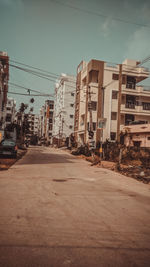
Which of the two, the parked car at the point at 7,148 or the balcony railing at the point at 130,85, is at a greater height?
the balcony railing at the point at 130,85

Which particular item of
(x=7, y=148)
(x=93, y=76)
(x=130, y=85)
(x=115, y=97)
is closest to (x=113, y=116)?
(x=115, y=97)

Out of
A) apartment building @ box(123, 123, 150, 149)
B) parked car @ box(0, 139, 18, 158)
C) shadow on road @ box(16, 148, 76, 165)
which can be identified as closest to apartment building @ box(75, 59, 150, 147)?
apartment building @ box(123, 123, 150, 149)

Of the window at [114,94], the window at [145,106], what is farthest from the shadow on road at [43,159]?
the window at [145,106]

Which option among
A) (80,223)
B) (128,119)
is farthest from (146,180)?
(128,119)

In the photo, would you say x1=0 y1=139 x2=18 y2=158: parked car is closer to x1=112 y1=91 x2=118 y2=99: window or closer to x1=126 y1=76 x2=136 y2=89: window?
x1=112 y1=91 x2=118 y2=99: window

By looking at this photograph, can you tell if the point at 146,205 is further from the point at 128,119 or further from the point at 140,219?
the point at 128,119

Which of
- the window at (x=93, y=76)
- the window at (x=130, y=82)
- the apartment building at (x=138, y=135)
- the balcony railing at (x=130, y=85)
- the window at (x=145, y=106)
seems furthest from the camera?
the window at (x=145, y=106)

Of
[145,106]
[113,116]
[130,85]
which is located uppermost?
[130,85]

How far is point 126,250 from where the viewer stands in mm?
3150

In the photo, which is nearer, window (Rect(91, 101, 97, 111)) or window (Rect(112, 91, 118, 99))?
window (Rect(91, 101, 97, 111))

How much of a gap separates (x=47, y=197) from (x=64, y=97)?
62.2m

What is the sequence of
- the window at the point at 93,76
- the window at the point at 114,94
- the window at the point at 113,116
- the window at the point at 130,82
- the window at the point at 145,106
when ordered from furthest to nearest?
the window at the point at 145,106 < the window at the point at 130,82 < the window at the point at 93,76 < the window at the point at 114,94 < the window at the point at 113,116

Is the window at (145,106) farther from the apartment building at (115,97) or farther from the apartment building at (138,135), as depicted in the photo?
the apartment building at (138,135)

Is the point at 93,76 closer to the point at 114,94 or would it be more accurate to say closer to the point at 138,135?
the point at 114,94
